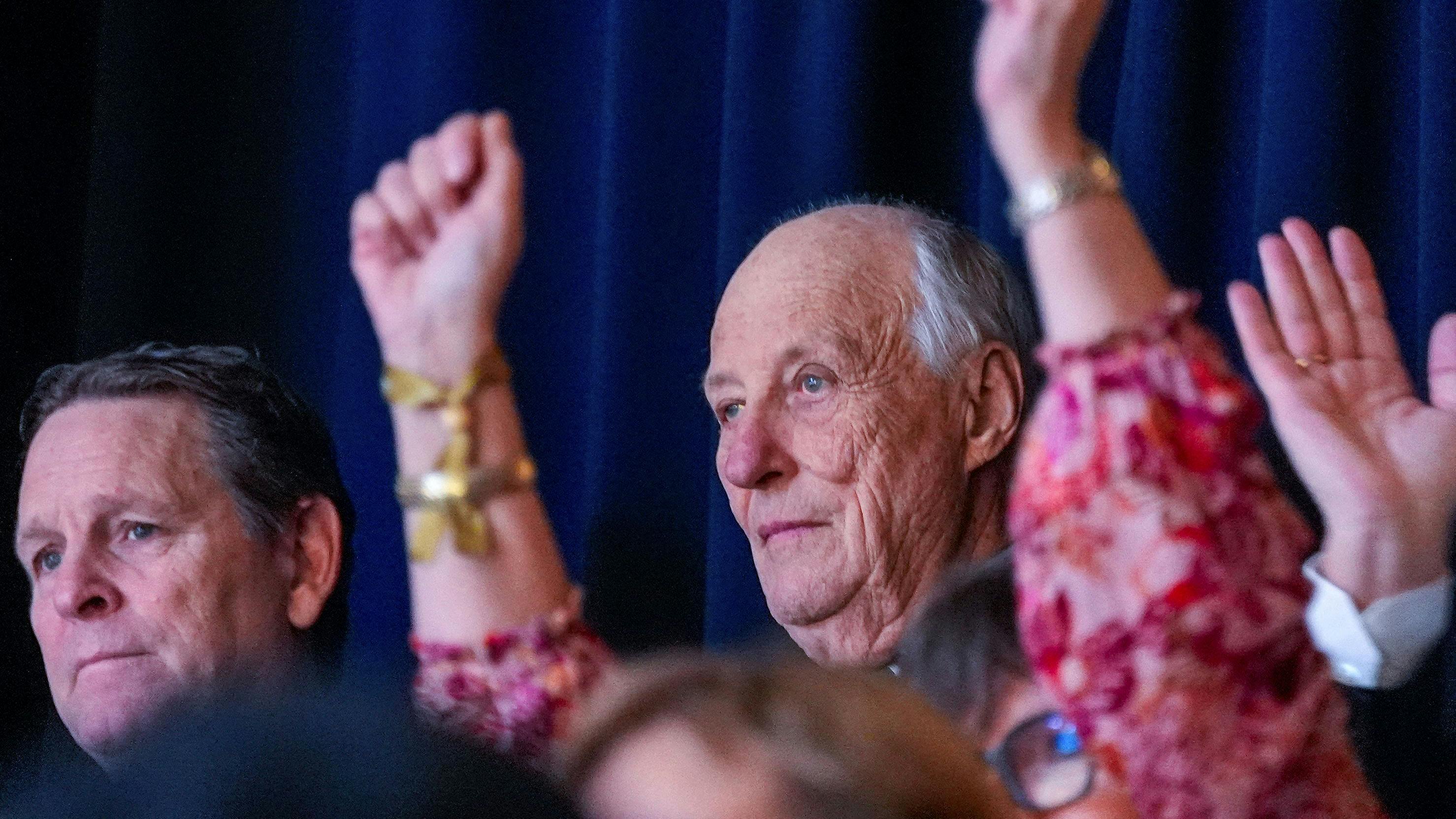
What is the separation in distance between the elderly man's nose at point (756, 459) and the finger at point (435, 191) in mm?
571

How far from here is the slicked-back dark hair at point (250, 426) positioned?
1.71 meters

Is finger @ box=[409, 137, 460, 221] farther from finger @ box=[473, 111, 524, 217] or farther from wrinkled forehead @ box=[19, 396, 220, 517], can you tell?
wrinkled forehead @ box=[19, 396, 220, 517]

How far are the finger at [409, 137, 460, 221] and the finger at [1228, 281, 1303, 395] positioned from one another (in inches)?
24.2

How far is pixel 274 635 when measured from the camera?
1685 mm

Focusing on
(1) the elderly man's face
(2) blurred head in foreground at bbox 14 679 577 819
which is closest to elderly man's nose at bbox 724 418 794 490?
(1) the elderly man's face

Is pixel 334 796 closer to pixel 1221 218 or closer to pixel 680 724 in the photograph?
pixel 680 724

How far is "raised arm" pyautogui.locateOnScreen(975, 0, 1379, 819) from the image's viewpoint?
0.84 meters

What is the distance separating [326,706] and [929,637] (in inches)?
25.6

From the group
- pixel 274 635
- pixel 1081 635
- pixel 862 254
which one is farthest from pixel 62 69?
pixel 1081 635

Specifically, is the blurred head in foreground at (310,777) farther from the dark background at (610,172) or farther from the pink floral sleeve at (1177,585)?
the dark background at (610,172)

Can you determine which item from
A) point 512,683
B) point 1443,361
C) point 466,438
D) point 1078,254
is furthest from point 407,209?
point 1443,361

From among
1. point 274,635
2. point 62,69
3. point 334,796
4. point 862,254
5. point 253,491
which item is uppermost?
point 62,69

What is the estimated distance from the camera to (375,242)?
100 cm

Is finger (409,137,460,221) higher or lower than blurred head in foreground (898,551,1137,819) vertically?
higher
